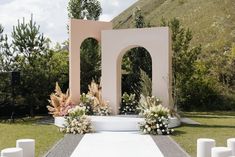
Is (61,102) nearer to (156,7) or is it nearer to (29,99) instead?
(29,99)

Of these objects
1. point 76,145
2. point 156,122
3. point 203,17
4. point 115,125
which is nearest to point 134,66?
point 115,125

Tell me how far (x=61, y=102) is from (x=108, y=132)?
11.3 feet

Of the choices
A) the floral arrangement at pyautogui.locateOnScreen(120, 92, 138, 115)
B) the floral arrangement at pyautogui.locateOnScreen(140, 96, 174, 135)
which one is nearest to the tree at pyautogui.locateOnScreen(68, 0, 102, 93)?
the floral arrangement at pyautogui.locateOnScreen(120, 92, 138, 115)

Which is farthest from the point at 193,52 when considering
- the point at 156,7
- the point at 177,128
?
the point at 156,7

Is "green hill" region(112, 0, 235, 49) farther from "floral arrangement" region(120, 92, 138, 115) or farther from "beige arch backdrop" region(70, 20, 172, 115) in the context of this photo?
"beige arch backdrop" region(70, 20, 172, 115)

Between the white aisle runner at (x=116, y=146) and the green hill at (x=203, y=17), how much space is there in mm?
22845

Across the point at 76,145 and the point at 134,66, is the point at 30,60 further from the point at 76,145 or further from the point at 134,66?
the point at 76,145

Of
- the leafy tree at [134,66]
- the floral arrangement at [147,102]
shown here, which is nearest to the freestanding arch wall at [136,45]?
the floral arrangement at [147,102]

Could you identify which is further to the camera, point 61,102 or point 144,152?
point 61,102

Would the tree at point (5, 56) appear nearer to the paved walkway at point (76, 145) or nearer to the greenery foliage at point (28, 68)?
the greenery foliage at point (28, 68)

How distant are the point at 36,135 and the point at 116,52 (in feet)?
16.6

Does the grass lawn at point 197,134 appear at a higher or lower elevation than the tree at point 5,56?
lower

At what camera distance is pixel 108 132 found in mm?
13883

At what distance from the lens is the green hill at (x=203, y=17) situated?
3651 cm
